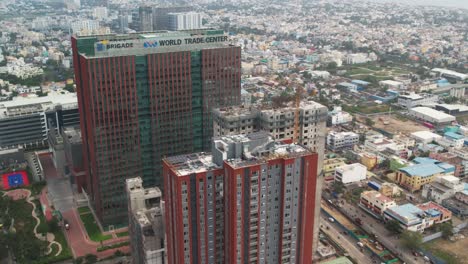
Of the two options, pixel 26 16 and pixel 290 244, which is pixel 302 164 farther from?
pixel 26 16

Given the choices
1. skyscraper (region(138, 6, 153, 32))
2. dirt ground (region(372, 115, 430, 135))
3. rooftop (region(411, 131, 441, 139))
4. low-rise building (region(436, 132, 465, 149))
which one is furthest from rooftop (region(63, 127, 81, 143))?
skyscraper (region(138, 6, 153, 32))

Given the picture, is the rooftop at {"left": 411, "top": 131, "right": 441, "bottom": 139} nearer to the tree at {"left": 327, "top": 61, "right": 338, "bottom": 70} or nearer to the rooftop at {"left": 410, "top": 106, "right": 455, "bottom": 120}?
the rooftop at {"left": 410, "top": 106, "right": 455, "bottom": 120}

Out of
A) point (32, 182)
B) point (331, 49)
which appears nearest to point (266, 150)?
point (32, 182)

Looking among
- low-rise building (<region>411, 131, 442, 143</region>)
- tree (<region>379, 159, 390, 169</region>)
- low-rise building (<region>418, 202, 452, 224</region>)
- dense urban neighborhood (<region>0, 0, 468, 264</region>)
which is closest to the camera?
dense urban neighborhood (<region>0, 0, 468, 264</region>)

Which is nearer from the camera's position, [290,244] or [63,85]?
[290,244]

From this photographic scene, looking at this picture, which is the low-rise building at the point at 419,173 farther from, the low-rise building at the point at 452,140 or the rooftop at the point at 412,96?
the rooftop at the point at 412,96

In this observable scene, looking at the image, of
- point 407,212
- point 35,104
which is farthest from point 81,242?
point 407,212
